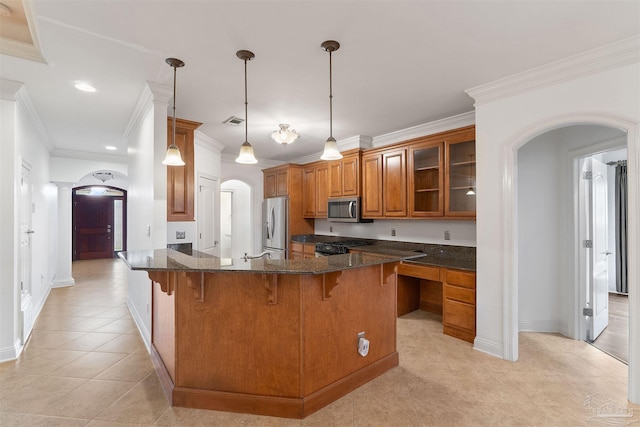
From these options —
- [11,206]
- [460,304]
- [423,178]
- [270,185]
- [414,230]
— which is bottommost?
[460,304]

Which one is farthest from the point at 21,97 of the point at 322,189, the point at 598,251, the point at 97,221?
the point at 97,221

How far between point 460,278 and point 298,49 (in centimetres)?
277

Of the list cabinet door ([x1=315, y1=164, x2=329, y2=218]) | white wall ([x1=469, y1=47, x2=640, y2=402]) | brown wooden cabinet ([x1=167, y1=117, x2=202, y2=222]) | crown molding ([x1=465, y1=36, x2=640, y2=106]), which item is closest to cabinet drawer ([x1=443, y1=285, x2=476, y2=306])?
white wall ([x1=469, y1=47, x2=640, y2=402])

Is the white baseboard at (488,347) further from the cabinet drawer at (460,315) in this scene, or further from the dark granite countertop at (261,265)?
the dark granite countertop at (261,265)

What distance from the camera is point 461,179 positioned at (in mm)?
3670

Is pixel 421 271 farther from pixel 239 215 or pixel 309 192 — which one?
pixel 239 215

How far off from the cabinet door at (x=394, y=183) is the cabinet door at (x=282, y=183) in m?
2.12

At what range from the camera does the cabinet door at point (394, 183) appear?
14.0ft

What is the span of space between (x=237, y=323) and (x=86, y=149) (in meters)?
5.66

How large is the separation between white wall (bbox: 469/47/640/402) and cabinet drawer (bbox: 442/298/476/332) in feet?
0.50

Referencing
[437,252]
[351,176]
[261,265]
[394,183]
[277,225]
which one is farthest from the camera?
[277,225]

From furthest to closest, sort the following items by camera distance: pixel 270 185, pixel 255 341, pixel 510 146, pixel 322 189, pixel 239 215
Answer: pixel 239 215
pixel 270 185
pixel 322 189
pixel 510 146
pixel 255 341

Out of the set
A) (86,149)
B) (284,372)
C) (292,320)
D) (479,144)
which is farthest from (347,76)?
(86,149)

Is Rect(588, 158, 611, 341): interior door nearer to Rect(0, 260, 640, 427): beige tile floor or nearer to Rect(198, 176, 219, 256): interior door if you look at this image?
Rect(0, 260, 640, 427): beige tile floor
